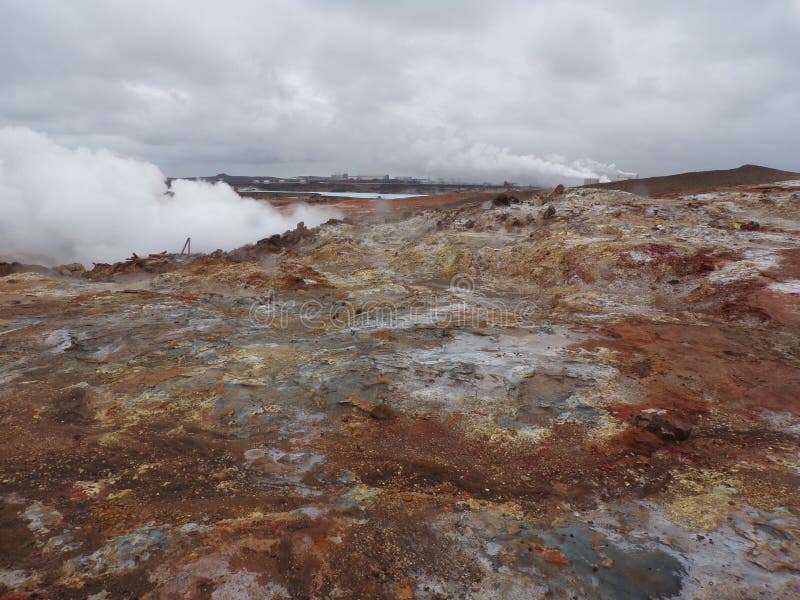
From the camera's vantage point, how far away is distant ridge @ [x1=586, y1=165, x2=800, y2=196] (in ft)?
67.6

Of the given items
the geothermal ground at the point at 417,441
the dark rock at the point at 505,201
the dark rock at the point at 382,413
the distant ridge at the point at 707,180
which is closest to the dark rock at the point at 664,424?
the geothermal ground at the point at 417,441

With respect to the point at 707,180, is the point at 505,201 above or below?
below

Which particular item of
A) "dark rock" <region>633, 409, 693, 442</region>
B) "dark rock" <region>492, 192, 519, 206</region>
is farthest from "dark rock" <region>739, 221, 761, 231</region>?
"dark rock" <region>633, 409, 693, 442</region>

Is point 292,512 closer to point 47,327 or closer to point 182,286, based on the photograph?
point 47,327

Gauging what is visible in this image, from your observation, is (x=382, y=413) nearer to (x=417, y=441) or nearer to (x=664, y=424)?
(x=417, y=441)

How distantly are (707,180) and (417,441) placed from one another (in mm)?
24502

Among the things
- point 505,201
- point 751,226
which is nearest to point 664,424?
point 751,226

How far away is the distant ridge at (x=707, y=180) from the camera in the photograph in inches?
811

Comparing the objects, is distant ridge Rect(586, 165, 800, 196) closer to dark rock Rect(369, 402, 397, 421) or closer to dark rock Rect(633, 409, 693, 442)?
dark rock Rect(633, 409, 693, 442)

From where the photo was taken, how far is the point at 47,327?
7422 mm

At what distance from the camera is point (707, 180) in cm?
2170

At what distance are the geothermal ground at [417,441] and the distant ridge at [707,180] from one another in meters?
13.4

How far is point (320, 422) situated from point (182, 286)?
9.27 meters

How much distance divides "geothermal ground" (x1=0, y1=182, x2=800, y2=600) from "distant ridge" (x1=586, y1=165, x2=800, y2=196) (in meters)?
13.4
